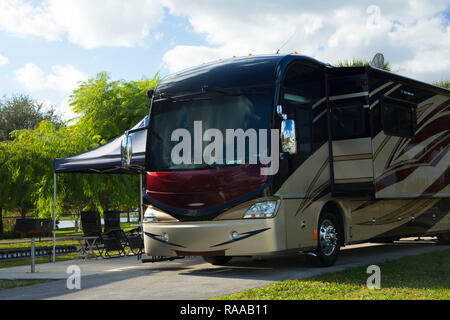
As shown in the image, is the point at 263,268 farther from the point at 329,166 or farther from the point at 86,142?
the point at 86,142

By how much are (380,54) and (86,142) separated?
12.1 meters

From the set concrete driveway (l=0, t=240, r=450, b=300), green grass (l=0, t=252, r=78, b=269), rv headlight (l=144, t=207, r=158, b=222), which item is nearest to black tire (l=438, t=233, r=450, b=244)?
concrete driveway (l=0, t=240, r=450, b=300)

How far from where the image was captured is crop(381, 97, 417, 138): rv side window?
447 inches

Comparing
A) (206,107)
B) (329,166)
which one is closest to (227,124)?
(206,107)

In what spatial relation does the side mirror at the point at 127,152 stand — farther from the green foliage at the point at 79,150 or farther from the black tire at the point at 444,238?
the green foliage at the point at 79,150

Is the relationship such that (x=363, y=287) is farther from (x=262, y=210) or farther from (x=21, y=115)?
(x=21, y=115)

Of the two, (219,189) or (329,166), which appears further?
(329,166)

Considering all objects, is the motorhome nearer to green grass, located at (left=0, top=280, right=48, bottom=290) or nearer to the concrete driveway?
the concrete driveway

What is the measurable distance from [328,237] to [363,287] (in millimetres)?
2598

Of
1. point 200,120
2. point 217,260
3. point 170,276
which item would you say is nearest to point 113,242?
point 217,260

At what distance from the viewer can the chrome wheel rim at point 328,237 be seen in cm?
1027

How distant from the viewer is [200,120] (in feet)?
32.3

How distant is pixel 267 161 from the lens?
30.4ft
